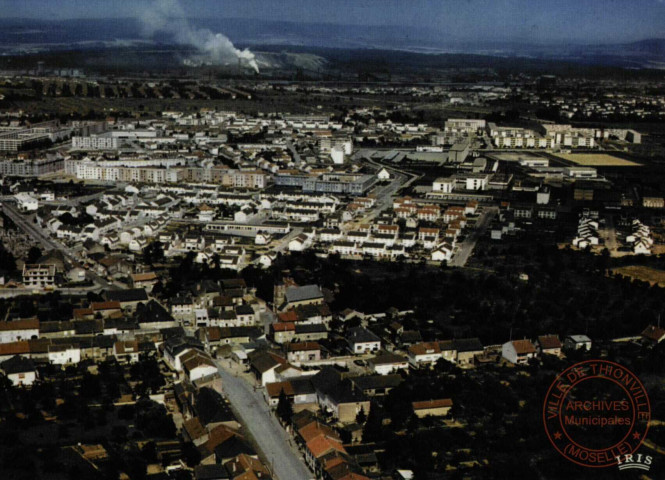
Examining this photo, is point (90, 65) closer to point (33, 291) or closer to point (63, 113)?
point (63, 113)

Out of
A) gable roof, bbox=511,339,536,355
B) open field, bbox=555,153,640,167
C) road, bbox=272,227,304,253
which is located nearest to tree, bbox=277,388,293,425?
gable roof, bbox=511,339,536,355

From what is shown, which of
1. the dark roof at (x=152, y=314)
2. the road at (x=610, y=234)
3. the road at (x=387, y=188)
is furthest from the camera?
the road at (x=387, y=188)

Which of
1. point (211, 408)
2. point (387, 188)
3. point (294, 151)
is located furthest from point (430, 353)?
point (294, 151)

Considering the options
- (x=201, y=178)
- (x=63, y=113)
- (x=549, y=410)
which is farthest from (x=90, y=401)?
(x=63, y=113)

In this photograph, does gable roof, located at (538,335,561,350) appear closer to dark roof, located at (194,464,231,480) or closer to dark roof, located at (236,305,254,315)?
dark roof, located at (236,305,254,315)

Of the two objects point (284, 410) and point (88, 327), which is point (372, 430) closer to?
point (284, 410)

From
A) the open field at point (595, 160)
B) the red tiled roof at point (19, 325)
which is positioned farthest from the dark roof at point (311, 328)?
the open field at point (595, 160)

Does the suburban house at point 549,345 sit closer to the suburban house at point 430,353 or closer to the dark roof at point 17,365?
the suburban house at point 430,353
